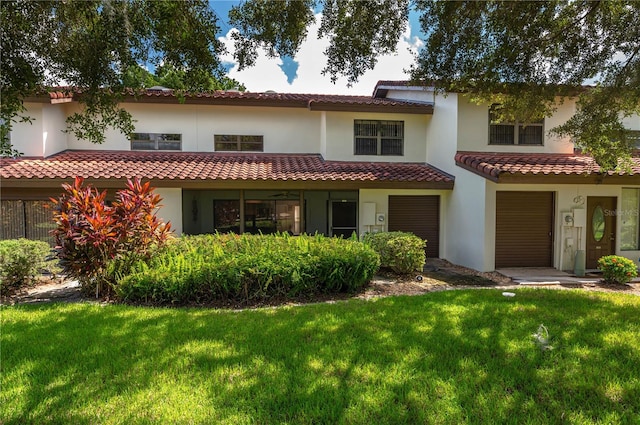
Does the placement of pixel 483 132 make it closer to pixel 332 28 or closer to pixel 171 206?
pixel 332 28

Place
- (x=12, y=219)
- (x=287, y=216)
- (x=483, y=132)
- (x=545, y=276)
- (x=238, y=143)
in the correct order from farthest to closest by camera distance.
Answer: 1. (x=287, y=216)
2. (x=238, y=143)
3. (x=483, y=132)
4. (x=12, y=219)
5. (x=545, y=276)

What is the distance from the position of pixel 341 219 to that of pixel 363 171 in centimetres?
247

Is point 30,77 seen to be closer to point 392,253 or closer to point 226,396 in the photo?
point 226,396

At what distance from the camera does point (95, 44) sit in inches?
191

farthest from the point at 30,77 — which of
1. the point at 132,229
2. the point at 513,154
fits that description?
the point at 513,154

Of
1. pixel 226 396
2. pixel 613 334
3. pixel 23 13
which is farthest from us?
pixel 613 334

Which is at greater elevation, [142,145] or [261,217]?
[142,145]

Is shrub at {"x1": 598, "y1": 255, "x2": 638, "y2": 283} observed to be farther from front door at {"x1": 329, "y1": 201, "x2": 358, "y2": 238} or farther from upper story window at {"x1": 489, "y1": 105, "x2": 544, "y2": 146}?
front door at {"x1": 329, "y1": 201, "x2": 358, "y2": 238}

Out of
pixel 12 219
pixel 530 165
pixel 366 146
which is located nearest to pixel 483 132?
pixel 530 165

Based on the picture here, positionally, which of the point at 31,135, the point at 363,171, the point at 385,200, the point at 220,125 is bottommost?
the point at 385,200

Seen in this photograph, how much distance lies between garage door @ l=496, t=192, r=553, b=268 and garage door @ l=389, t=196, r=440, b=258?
233cm

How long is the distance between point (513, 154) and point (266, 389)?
11804 millimetres

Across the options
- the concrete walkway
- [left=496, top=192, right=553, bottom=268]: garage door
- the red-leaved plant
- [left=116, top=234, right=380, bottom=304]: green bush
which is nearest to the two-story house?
[left=496, top=192, right=553, bottom=268]: garage door

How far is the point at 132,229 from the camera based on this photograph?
718 centimetres
